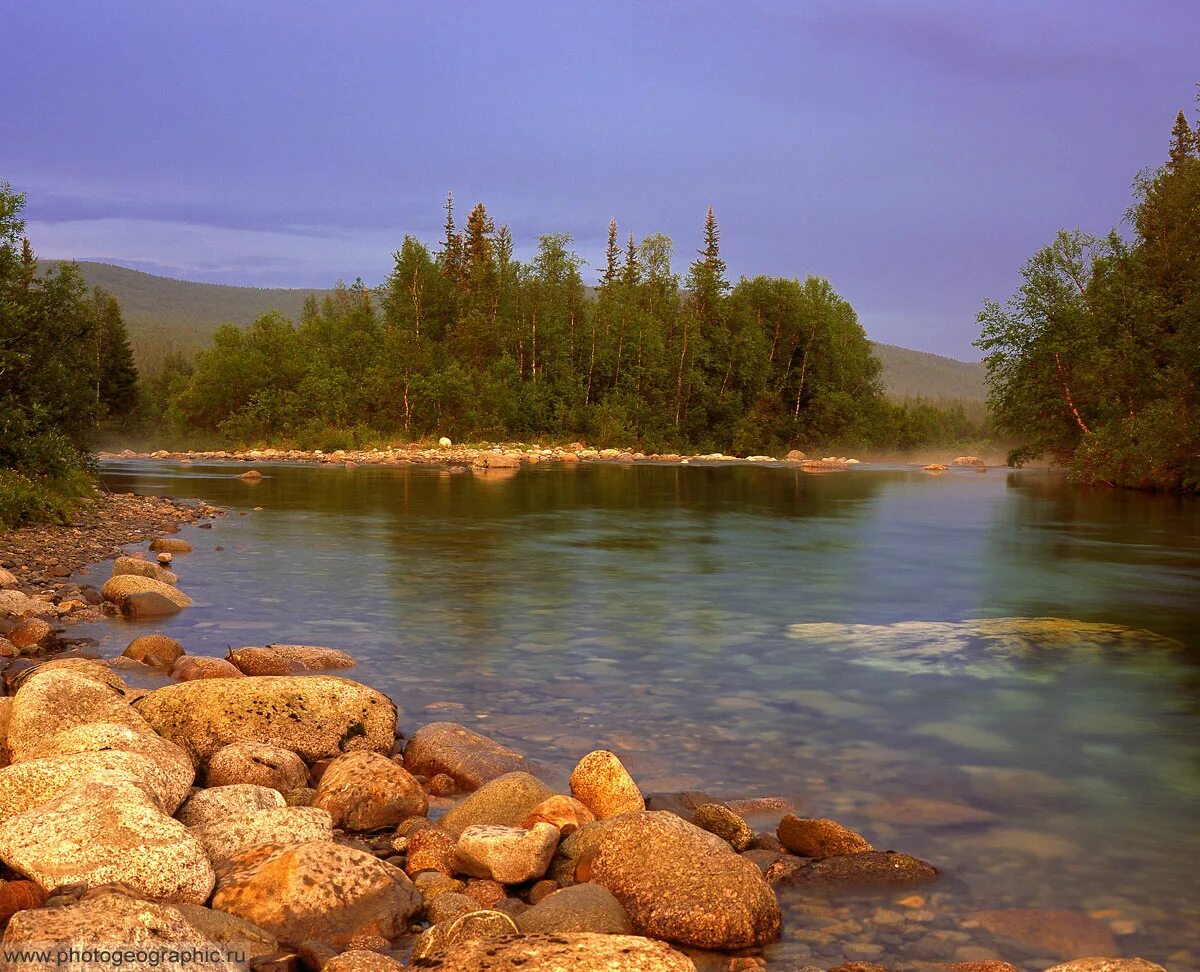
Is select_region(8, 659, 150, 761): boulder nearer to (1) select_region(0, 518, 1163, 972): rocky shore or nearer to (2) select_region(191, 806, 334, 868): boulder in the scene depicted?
(1) select_region(0, 518, 1163, 972): rocky shore

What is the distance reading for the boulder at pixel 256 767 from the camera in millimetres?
7262

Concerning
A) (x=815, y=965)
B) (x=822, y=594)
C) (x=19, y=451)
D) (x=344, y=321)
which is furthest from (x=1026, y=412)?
(x=344, y=321)

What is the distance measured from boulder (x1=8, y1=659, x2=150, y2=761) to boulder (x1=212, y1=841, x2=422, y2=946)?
2008mm

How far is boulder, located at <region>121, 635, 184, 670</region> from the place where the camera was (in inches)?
428

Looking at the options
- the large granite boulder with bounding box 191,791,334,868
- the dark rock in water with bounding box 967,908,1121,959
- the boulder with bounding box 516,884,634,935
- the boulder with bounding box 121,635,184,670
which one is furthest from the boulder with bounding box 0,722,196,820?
the dark rock in water with bounding box 967,908,1121,959

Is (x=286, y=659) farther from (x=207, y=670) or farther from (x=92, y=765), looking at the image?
(x=92, y=765)

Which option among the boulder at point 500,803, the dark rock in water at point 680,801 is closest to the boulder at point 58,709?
the boulder at point 500,803

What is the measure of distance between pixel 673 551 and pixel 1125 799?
1581 cm

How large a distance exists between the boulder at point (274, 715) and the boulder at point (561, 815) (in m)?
2.35

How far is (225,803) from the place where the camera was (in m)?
6.31

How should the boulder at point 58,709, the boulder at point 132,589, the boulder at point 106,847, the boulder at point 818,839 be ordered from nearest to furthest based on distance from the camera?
the boulder at point 106,847 < the boulder at point 818,839 < the boulder at point 58,709 < the boulder at point 132,589

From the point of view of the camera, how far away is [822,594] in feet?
58.7

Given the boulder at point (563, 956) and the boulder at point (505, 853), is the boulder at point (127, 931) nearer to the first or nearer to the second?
the boulder at point (563, 956)

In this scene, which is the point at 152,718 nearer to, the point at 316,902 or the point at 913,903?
the point at 316,902
